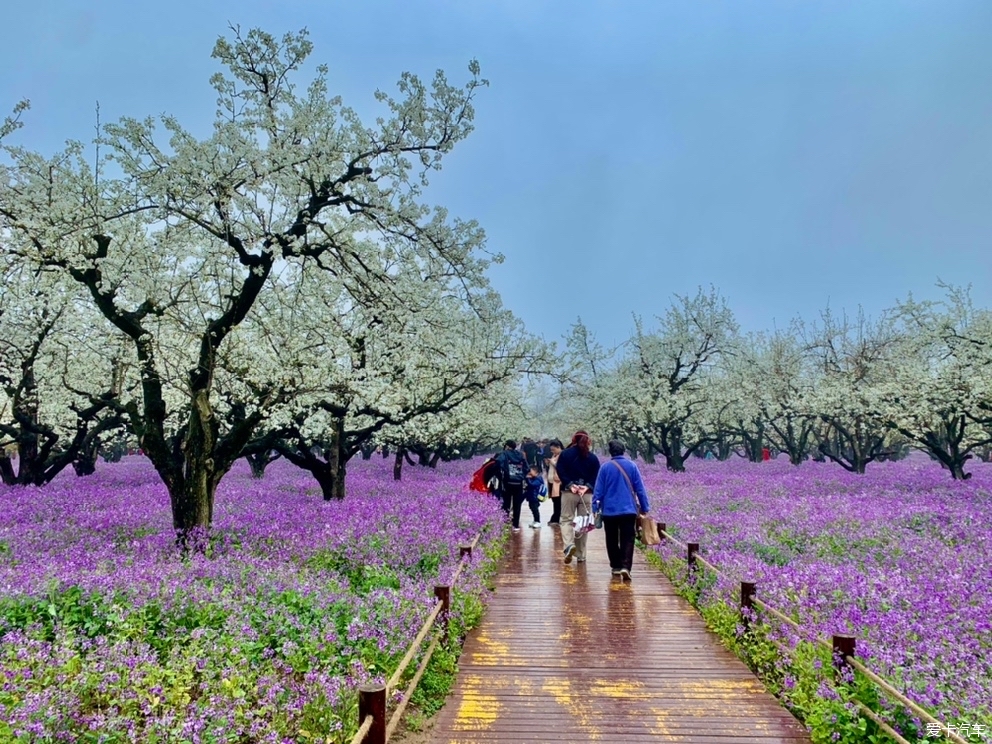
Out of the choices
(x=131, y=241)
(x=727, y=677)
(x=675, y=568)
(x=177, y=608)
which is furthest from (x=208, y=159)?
(x=675, y=568)

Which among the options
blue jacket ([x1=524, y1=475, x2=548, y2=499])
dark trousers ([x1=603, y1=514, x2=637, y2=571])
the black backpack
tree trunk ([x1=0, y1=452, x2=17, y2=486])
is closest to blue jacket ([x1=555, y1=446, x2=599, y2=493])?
dark trousers ([x1=603, y1=514, x2=637, y2=571])

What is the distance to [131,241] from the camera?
10875 millimetres

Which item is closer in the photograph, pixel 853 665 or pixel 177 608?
pixel 853 665

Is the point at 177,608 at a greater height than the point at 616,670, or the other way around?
the point at 177,608

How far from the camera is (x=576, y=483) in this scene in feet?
41.8

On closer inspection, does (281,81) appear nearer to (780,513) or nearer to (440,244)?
(440,244)

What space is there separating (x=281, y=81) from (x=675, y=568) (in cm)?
1066

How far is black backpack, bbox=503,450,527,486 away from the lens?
17.1 metres

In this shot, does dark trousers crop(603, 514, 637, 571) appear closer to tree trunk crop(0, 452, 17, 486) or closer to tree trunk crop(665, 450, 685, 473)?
tree trunk crop(0, 452, 17, 486)

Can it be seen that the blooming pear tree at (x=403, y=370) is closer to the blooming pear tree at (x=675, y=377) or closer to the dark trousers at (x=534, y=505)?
the dark trousers at (x=534, y=505)

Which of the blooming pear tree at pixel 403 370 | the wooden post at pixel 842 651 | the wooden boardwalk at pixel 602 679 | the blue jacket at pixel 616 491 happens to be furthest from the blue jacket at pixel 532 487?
the wooden post at pixel 842 651

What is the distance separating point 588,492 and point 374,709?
28.5 feet

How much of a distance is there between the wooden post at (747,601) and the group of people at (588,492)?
2667 mm

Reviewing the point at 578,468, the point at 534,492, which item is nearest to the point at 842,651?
the point at 578,468
